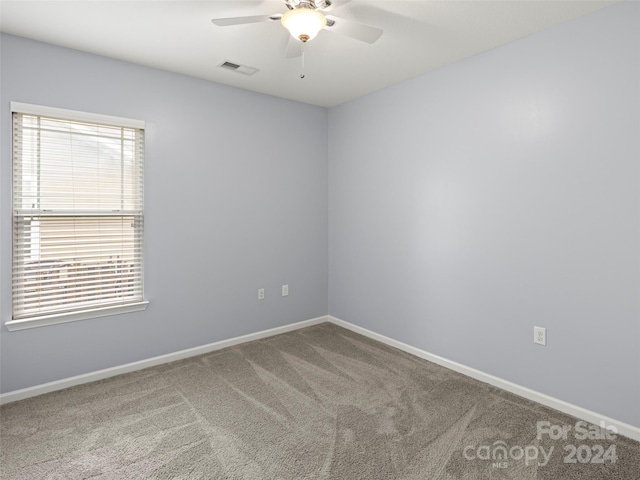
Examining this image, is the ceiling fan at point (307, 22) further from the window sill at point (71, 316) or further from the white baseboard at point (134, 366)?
the white baseboard at point (134, 366)

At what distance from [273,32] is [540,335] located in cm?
286

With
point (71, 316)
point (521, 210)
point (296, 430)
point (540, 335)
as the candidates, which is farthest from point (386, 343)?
point (71, 316)

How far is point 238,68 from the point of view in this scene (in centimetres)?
325

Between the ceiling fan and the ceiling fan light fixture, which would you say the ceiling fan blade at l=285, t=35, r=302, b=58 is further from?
the ceiling fan light fixture

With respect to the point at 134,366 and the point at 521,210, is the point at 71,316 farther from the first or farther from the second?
the point at 521,210

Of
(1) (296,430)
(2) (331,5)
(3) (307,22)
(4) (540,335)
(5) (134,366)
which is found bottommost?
(1) (296,430)

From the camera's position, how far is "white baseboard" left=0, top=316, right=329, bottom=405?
8.98 feet

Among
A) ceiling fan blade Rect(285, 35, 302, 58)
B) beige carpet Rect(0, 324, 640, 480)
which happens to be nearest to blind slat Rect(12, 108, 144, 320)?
beige carpet Rect(0, 324, 640, 480)

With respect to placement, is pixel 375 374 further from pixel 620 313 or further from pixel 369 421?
pixel 620 313

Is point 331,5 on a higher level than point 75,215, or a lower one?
higher

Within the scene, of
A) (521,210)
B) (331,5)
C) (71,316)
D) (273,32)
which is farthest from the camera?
(71,316)

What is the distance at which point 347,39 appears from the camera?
270 cm

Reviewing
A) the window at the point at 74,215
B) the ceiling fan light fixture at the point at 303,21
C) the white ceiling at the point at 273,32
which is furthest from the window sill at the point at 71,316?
the ceiling fan light fixture at the point at 303,21

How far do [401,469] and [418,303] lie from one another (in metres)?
1.74
